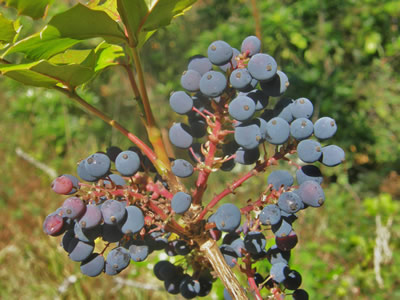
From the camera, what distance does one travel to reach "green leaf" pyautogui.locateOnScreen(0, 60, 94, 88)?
0.69m

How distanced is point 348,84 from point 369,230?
4.48 feet

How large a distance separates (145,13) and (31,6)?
0.19 m

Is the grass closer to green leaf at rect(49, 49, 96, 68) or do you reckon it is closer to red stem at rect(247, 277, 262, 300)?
red stem at rect(247, 277, 262, 300)

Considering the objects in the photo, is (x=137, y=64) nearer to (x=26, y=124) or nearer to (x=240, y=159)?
(x=240, y=159)

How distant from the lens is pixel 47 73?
0.73 meters

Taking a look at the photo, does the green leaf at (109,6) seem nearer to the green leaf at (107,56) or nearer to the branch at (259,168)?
the green leaf at (107,56)

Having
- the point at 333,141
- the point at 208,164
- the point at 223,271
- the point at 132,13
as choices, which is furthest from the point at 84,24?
the point at 333,141

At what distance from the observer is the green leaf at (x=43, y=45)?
67 cm

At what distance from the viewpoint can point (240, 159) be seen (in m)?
0.83

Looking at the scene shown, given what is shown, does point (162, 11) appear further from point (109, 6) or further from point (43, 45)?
point (43, 45)

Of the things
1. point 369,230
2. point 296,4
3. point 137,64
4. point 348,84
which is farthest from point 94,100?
point 137,64

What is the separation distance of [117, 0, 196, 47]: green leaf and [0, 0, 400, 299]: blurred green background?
5.45 ft

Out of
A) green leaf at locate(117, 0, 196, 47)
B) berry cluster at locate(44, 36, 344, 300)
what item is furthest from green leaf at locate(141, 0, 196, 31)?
berry cluster at locate(44, 36, 344, 300)

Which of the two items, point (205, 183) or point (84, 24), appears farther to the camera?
point (205, 183)
